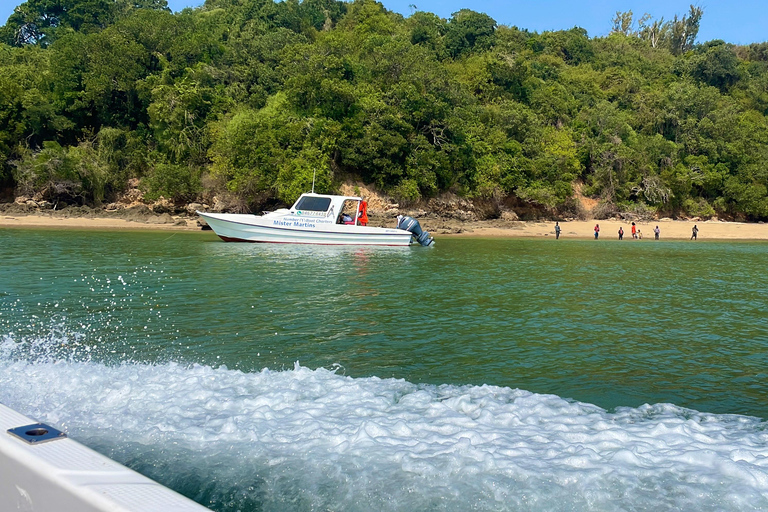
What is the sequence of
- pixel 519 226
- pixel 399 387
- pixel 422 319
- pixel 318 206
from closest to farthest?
pixel 399 387, pixel 422 319, pixel 318 206, pixel 519 226

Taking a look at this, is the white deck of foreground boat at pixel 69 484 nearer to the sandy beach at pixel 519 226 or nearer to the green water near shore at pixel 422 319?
the green water near shore at pixel 422 319

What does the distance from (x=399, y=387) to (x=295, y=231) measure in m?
20.6

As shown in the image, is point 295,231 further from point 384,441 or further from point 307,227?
point 384,441

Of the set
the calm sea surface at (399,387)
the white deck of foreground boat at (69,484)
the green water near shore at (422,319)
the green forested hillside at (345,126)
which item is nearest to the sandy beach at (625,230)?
the green forested hillside at (345,126)

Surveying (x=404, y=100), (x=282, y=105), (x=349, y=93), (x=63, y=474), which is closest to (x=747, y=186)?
(x=404, y=100)

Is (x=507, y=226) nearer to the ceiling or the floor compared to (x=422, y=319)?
nearer to the ceiling

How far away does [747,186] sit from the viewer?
163 feet

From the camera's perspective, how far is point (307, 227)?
26.8 metres

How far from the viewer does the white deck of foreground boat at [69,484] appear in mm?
2006

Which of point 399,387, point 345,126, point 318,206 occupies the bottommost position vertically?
point 399,387

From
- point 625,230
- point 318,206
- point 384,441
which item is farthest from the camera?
point 625,230

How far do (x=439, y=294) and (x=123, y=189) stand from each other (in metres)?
37.0

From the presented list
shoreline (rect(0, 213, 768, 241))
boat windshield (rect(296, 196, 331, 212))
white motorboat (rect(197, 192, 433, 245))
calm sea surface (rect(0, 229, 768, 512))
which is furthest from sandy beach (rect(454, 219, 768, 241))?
calm sea surface (rect(0, 229, 768, 512))

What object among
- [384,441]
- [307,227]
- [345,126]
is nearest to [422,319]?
[384,441]
